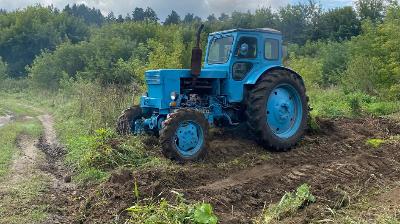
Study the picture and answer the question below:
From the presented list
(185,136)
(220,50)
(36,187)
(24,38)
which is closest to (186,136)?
(185,136)

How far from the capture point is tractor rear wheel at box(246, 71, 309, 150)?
9352 millimetres

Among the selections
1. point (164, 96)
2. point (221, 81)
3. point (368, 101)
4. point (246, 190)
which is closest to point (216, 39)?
point (221, 81)

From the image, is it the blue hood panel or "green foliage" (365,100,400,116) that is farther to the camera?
"green foliage" (365,100,400,116)

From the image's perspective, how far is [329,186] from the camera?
22.9ft

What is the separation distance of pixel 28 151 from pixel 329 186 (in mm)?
6809

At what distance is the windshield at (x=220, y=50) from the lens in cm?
982

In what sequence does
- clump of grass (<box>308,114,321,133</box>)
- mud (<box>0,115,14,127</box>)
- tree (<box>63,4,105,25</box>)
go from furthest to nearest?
tree (<box>63,4,105,25</box>) → mud (<box>0,115,14,127</box>) → clump of grass (<box>308,114,321,133</box>)

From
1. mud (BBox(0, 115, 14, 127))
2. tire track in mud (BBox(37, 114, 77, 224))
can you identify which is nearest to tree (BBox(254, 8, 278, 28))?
mud (BBox(0, 115, 14, 127))

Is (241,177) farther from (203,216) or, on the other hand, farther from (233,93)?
(203,216)

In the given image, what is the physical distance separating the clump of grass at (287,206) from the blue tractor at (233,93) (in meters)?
2.77

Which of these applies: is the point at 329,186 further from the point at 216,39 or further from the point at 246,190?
the point at 216,39

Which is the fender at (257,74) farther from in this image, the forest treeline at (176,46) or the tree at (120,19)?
the tree at (120,19)

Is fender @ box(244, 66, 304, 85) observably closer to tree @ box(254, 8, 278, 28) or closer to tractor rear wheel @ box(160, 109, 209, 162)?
tractor rear wheel @ box(160, 109, 209, 162)

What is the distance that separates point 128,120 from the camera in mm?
9938
